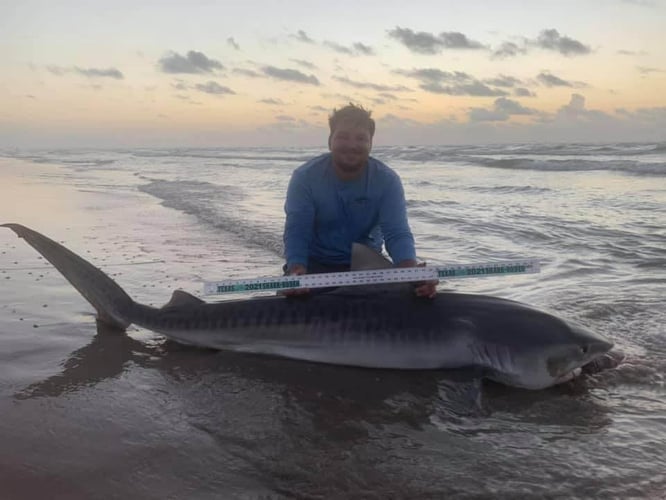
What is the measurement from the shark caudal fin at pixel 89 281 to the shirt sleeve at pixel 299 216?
1393mm

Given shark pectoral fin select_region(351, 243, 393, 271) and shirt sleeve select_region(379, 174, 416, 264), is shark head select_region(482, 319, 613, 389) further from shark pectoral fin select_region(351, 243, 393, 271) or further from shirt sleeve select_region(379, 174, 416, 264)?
shirt sleeve select_region(379, 174, 416, 264)

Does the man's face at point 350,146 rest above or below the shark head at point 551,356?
above

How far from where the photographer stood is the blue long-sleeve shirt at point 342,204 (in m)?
5.36

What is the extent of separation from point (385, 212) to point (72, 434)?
3.07m

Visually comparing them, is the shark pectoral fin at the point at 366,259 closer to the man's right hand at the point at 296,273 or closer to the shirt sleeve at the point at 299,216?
the man's right hand at the point at 296,273

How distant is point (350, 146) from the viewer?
515 centimetres

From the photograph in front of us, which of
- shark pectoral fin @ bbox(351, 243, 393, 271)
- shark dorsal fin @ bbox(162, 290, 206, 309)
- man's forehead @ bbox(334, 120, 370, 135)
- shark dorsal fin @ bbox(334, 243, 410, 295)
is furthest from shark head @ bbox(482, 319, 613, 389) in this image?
shark dorsal fin @ bbox(162, 290, 206, 309)

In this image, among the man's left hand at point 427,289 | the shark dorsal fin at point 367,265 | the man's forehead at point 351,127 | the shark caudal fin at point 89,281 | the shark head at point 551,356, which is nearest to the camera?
the shark head at point 551,356

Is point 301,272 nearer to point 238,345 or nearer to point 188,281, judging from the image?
point 238,345

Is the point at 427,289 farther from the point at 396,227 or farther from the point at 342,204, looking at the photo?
the point at 342,204

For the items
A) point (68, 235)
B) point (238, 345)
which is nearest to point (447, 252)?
point (238, 345)

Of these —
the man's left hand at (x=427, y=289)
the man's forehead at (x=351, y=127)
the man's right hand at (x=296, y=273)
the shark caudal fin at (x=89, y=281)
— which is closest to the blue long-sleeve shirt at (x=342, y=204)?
the man's right hand at (x=296, y=273)

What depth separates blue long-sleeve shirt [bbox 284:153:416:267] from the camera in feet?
17.6

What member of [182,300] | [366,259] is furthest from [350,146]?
[182,300]
